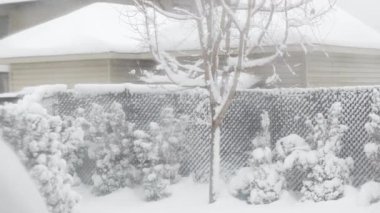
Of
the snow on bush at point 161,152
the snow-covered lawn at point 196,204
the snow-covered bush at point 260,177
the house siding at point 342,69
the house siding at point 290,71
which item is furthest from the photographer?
the house siding at point 342,69

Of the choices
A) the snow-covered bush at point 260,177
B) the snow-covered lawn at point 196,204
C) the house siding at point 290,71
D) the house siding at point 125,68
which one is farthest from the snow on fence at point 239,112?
the house siding at point 125,68

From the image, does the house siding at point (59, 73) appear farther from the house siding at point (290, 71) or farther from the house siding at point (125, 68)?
the house siding at point (290, 71)

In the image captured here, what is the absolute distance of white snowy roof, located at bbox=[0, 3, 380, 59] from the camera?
14.1m

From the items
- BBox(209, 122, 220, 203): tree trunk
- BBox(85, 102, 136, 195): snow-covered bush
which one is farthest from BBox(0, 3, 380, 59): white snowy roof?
BBox(209, 122, 220, 203): tree trunk

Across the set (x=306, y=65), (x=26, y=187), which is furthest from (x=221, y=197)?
(x=26, y=187)

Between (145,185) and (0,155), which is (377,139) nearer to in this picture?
(145,185)

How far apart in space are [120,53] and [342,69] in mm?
4916

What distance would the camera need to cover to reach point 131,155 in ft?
35.3

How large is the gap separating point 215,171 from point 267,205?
922 millimetres

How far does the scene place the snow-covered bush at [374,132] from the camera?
371 inches

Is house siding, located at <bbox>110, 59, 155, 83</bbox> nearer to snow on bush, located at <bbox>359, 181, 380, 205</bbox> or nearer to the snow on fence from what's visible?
the snow on fence

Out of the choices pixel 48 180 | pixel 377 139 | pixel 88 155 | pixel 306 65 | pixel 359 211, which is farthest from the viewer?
pixel 306 65

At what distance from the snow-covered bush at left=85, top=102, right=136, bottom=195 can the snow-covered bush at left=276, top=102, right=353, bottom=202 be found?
2402mm

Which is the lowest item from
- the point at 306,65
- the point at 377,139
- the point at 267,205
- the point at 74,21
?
the point at 267,205
